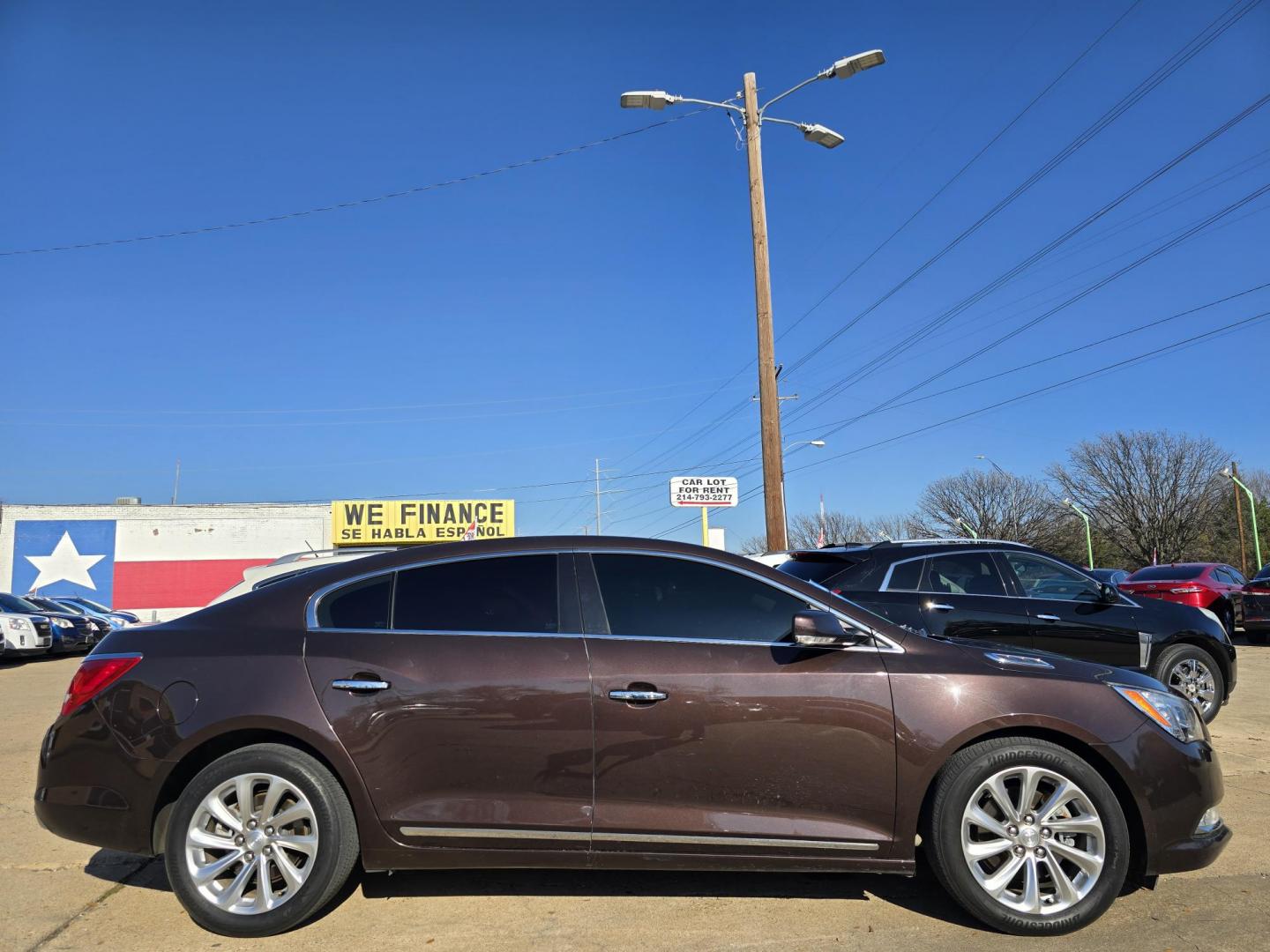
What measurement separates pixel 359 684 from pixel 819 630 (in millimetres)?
1932

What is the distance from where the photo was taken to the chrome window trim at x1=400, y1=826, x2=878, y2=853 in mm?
3660

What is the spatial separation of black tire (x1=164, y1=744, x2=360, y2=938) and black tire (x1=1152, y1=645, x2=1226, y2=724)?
22.9 ft

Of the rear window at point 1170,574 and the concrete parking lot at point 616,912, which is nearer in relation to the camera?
the concrete parking lot at point 616,912

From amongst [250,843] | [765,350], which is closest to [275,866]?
[250,843]

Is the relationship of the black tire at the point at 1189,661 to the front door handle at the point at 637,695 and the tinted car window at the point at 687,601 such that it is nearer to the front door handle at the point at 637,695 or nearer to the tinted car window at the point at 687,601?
the tinted car window at the point at 687,601

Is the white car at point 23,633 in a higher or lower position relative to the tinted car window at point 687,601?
lower

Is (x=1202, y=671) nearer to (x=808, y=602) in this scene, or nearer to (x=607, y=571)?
(x=808, y=602)

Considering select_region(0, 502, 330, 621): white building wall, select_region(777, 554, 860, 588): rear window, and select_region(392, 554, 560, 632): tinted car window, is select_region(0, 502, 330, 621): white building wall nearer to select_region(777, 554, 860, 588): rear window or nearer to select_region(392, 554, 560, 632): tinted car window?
select_region(777, 554, 860, 588): rear window

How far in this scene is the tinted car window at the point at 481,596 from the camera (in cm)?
395

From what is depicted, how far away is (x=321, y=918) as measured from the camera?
3.88 metres

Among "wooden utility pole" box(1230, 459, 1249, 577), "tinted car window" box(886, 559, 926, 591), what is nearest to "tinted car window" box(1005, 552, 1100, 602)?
"tinted car window" box(886, 559, 926, 591)

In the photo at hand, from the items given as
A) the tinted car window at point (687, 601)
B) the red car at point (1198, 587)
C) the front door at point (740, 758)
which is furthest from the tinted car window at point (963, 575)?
the red car at point (1198, 587)

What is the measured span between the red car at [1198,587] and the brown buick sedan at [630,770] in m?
13.0

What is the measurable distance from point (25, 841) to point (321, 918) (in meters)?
2.36
